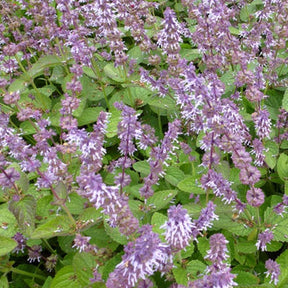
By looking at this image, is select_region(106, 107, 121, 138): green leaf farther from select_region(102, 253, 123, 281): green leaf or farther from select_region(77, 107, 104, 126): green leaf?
select_region(102, 253, 123, 281): green leaf

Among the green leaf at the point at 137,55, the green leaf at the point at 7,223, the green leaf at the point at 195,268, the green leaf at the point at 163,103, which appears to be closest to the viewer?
the green leaf at the point at 195,268

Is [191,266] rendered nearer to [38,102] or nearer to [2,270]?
[2,270]

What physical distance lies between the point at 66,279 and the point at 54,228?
1.06ft

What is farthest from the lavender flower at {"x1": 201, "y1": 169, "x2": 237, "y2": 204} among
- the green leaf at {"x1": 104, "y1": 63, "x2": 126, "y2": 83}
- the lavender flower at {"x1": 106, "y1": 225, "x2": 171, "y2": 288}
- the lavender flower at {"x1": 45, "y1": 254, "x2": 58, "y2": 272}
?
the green leaf at {"x1": 104, "y1": 63, "x2": 126, "y2": 83}

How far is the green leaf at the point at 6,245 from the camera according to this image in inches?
81.6

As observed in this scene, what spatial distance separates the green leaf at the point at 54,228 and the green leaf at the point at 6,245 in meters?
0.14

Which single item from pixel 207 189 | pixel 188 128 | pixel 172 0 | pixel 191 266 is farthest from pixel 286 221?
pixel 172 0

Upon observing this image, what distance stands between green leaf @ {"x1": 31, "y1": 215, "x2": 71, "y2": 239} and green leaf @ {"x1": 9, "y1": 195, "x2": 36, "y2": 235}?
11cm

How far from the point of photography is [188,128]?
3.06 m

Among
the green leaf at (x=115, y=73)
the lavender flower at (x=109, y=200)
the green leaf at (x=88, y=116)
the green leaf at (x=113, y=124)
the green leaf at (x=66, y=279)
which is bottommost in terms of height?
the green leaf at (x=66, y=279)

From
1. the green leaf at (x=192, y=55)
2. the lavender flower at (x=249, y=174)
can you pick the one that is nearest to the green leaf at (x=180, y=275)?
the lavender flower at (x=249, y=174)

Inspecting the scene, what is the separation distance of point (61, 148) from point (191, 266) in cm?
96

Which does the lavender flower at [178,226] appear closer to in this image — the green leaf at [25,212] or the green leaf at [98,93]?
the green leaf at [25,212]

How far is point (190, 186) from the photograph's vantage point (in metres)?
2.40
